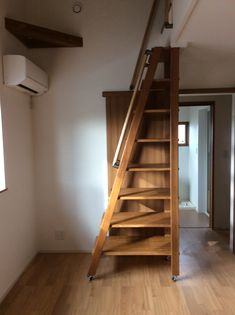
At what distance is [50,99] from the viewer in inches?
125

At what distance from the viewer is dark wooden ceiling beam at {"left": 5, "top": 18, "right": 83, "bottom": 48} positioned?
8.49 ft

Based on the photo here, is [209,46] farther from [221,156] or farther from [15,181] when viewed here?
[221,156]

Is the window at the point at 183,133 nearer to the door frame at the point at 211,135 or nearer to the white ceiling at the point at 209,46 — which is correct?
the door frame at the point at 211,135

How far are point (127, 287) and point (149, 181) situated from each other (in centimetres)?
114

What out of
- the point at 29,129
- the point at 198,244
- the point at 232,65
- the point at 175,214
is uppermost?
the point at 232,65

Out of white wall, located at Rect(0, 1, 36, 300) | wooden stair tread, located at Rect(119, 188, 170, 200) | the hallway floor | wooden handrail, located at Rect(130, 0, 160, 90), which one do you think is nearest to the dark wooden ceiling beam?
white wall, located at Rect(0, 1, 36, 300)

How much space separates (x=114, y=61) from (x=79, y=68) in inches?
15.8

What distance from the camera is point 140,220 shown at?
8.80 feet

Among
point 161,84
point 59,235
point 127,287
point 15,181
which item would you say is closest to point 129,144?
point 161,84

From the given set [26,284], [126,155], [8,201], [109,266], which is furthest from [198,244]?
[8,201]

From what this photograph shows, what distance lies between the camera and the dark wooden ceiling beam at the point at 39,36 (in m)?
2.59

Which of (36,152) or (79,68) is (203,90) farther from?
(36,152)

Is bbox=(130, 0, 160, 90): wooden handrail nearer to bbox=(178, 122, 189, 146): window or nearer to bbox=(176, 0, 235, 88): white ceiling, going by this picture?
bbox=(176, 0, 235, 88): white ceiling

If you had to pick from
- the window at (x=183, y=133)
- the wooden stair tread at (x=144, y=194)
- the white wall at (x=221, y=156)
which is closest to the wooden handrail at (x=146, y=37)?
the wooden stair tread at (x=144, y=194)
